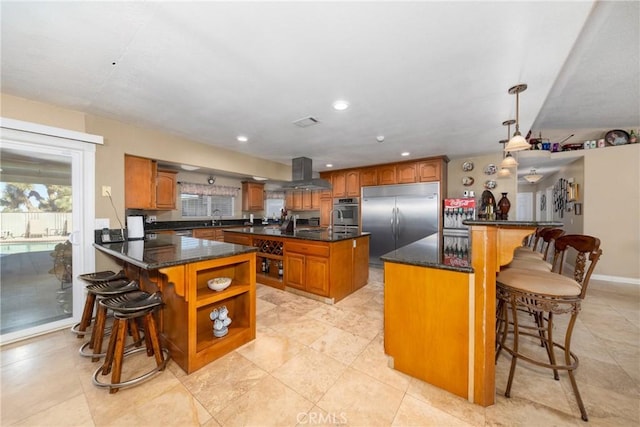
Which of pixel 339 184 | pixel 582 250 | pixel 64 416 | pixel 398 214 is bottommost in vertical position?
pixel 64 416

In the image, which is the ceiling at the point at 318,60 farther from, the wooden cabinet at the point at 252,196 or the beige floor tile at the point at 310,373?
the wooden cabinet at the point at 252,196


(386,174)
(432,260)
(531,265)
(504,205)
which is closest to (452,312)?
(432,260)

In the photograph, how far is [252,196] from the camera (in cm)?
577

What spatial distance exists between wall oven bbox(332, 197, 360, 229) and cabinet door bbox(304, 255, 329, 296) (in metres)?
2.41

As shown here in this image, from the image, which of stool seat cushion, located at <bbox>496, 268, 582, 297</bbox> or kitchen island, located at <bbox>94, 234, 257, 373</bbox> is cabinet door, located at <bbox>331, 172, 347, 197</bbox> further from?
stool seat cushion, located at <bbox>496, 268, 582, 297</bbox>

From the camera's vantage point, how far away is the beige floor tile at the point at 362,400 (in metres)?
1.33

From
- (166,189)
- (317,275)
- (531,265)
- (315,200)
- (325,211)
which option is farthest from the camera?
(315,200)

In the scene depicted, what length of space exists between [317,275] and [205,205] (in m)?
3.55

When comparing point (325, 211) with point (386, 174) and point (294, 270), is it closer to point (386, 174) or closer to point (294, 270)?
point (386, 174)

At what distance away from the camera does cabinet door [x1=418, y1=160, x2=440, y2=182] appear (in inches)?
175

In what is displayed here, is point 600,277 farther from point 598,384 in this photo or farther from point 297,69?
point 297,69

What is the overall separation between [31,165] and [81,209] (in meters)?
0.57

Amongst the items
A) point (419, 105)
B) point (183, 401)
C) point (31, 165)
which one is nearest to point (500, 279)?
→ point (419, 105)

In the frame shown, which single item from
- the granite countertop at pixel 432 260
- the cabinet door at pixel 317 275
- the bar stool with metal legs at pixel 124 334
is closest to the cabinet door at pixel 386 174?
the cabinet door at pixel 317 275
